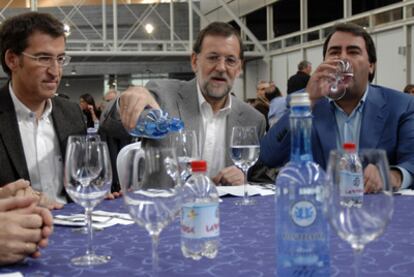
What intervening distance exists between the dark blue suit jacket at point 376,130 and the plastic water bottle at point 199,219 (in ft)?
4.12

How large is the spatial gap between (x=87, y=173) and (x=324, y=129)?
1414mm

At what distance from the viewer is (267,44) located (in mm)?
13688

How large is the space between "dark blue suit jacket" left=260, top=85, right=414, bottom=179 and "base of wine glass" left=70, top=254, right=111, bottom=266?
4.48 ft

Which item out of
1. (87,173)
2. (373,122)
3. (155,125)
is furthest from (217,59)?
(87,173)

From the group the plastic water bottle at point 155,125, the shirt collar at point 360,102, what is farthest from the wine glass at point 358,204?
the shirt collar at point 360,102

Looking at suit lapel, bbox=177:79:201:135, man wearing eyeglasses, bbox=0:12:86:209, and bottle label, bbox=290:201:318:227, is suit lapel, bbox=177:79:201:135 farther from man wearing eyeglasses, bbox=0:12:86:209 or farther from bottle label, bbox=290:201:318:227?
bottle label, bbox=290:201:318:227

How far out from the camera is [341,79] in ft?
8.36

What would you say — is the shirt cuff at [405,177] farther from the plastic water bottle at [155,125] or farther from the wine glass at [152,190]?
the wine glass at [152,190]

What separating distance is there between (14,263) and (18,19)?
1.76m

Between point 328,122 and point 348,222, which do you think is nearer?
point 348,222

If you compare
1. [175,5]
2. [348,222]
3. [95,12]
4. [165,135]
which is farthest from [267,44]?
[348,222]

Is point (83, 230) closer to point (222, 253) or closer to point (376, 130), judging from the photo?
point (222, 253)

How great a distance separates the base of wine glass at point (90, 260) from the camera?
1198 millimetres

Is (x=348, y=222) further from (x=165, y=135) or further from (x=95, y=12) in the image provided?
(x=95, y=12)
